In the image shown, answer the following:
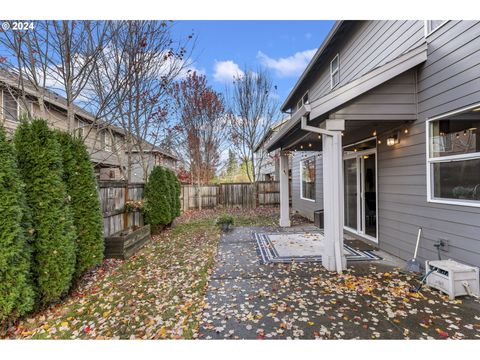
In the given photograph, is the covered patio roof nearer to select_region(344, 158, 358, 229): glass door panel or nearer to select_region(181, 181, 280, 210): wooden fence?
select_region(344, 158, 358, 229): glass door panel

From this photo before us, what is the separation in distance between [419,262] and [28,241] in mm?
5968

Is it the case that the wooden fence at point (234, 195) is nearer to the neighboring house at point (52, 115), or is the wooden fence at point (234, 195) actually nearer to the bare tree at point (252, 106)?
the bare tree at point (252, 106)

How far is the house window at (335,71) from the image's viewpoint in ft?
24.5

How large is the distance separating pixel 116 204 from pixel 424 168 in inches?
262

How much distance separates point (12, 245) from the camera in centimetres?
248

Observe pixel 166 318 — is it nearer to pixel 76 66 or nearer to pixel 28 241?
pixel 28 241

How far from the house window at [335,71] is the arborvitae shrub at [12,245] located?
8114 mm

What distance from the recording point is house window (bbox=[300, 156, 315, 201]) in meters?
9.51

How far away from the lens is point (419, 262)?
4145mm

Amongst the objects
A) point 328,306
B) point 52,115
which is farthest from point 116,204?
point 328,306

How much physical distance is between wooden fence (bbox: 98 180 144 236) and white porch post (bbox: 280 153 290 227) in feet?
15.7

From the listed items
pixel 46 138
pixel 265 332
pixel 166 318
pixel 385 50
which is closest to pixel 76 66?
pixel 46 138

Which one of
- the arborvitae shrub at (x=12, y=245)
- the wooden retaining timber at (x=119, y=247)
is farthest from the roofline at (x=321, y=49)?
the wooden retaining timber at (x=119, y=247)

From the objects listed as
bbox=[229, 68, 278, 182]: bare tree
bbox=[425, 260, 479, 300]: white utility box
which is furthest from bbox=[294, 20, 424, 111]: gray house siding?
bbox=[229, 68, 278, 182]: bare tree
